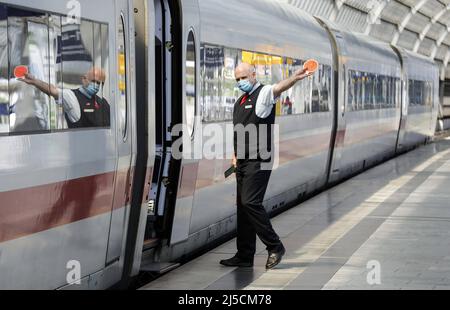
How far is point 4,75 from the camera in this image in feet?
20.8

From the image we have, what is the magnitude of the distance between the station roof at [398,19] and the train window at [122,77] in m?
27.4

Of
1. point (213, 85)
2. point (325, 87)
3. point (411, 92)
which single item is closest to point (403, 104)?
point (411, 92)

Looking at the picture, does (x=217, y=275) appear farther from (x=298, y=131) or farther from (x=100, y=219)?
(x=298, y=131)

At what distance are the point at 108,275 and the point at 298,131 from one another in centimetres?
812

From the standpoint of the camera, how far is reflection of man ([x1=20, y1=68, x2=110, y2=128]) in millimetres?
7180

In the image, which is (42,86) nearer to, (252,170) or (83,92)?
(83,92)

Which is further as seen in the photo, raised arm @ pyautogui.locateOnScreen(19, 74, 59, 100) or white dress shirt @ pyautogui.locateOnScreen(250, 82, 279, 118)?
white dress shirt @ pyautogui.locateOnScreen(250, 82, 279, 118)

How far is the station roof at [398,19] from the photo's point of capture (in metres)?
42.0

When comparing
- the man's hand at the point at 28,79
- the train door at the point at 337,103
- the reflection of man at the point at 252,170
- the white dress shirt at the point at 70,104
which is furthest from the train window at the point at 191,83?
the train door at the point at 337,103

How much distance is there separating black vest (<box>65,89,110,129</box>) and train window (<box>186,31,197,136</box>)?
7.05 ft

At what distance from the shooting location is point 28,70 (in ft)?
21.9

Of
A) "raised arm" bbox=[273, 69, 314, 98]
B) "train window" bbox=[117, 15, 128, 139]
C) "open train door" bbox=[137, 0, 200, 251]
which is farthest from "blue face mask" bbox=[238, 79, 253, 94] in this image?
"train window" bbox=[117, 15, 128, 139]

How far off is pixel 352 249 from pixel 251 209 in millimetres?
1875

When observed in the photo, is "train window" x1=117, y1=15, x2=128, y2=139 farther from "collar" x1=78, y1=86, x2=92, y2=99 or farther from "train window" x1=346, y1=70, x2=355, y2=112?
"train window" x1=346, y1=70, x2=355, y2=112
